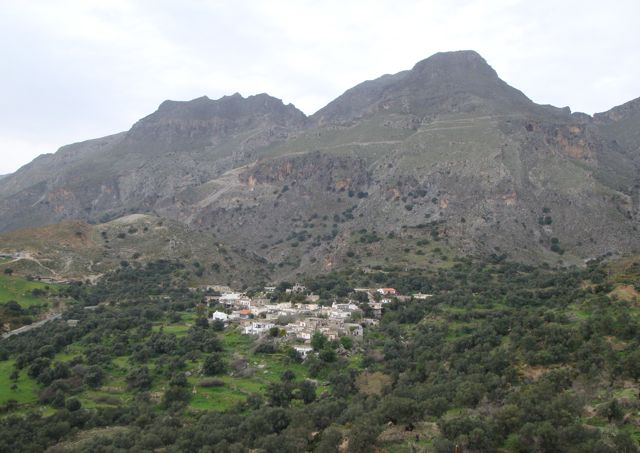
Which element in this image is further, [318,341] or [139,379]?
[318,341]

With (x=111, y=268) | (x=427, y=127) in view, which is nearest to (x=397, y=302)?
(x=111, y=268)

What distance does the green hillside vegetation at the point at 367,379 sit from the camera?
→ 26.5 meters

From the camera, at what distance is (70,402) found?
38562 millimetres

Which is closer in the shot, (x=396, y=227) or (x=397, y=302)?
(x=397, y=302)

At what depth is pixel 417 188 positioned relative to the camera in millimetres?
124750

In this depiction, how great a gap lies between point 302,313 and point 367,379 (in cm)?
2120

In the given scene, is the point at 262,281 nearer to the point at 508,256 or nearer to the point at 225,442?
the point at 508,256

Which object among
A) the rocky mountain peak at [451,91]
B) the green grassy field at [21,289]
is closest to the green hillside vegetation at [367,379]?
the green grassy field at [21,289]

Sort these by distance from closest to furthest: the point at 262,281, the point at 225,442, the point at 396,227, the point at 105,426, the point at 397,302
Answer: the point at 225,442
the point at 105,426
the point at 397,302
the point at 262,281
the point at 396,227

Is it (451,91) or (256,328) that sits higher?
(451,91)

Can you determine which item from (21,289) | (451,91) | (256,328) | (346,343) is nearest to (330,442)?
(346,343)

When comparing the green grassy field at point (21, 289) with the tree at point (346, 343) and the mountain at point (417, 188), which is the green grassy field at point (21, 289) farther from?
the tree at point (346, 343)

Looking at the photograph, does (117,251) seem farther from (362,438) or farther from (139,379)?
(362,438)

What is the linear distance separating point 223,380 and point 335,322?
53.4 ft
